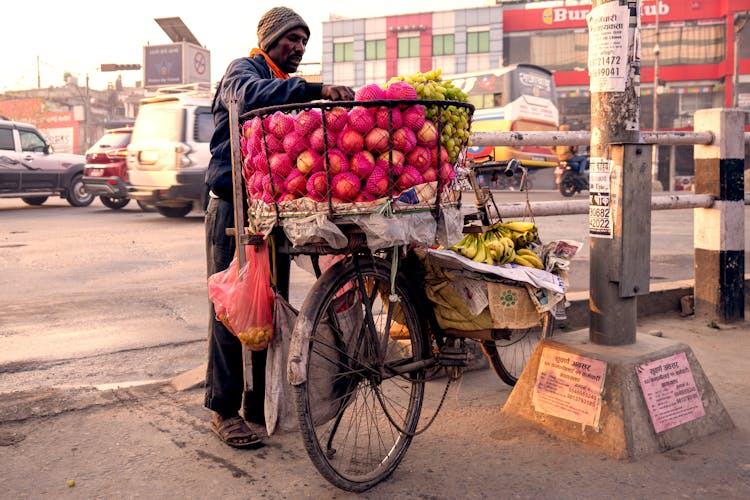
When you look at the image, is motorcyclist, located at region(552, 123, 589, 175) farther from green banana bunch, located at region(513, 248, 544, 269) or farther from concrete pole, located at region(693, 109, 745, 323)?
green banana bunch, located at region(513, 248, 544, 269)

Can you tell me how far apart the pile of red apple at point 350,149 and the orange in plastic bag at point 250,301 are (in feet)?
1.12

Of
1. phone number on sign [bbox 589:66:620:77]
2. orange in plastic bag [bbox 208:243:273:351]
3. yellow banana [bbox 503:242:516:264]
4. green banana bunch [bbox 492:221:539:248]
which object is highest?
phone number on sign [bbox 589:66:620:77]

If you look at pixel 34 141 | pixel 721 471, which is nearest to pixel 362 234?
pixel 721 471

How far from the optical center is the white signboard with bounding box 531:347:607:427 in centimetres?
333

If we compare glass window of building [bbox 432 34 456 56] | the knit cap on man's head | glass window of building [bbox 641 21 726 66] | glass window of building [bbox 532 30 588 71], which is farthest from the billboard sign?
the knit cap on man's head

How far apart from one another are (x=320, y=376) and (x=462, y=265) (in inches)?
30.6

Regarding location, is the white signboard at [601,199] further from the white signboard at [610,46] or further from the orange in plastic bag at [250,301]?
the orange in plastic bag at [250,301]

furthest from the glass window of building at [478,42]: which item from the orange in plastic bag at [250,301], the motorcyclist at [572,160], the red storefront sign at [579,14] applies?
the orange in plastic bag at [250,301]

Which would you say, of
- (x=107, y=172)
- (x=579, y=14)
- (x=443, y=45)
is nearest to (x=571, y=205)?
(x=107, y=172)

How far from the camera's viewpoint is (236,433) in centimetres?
326

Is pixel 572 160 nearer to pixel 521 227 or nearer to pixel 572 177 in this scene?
pixel 572 177

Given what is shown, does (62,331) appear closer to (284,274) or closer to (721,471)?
(284,274)

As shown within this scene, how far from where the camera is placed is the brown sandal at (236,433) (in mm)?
3238

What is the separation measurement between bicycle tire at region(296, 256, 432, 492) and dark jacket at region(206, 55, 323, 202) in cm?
66
